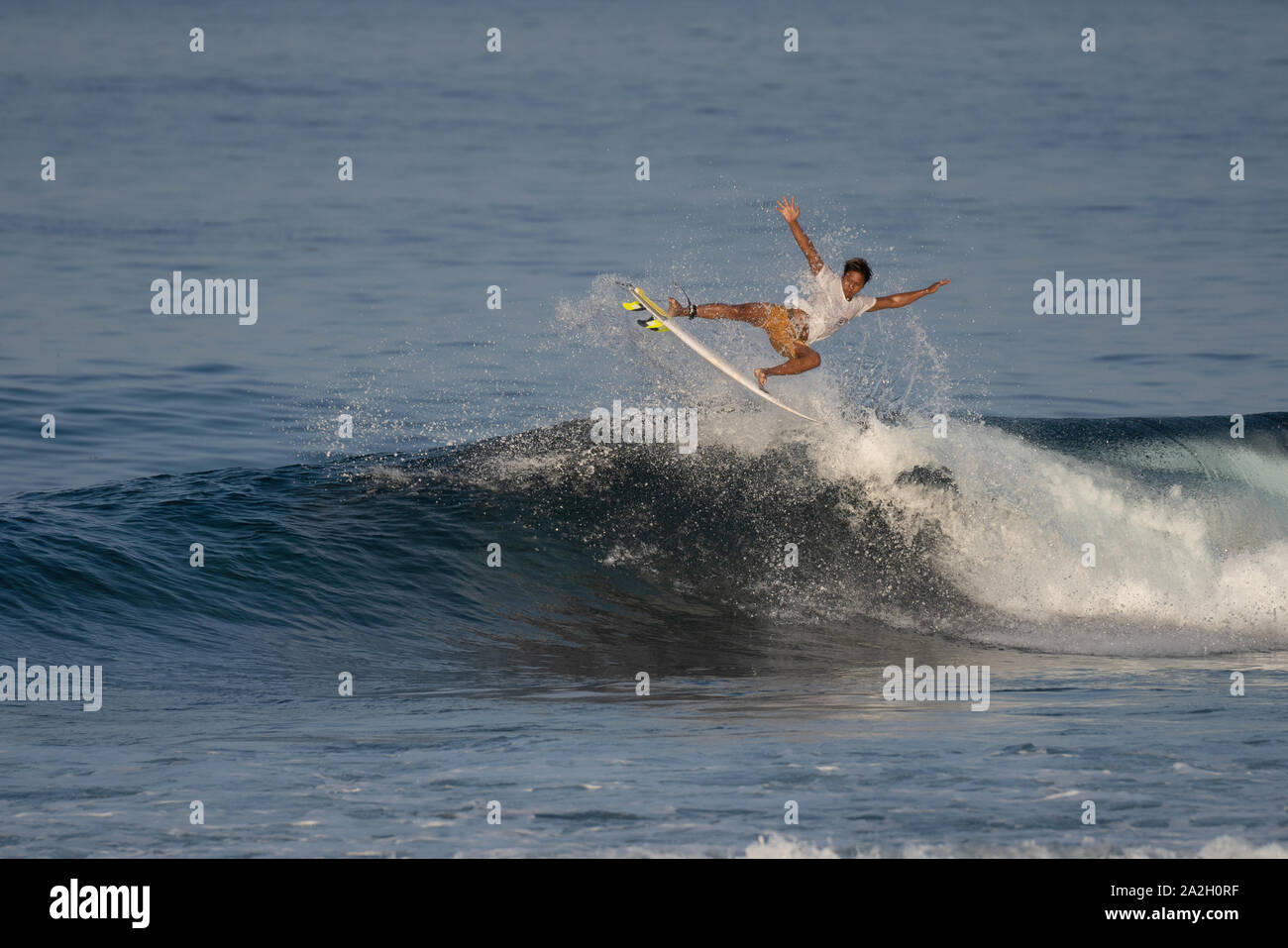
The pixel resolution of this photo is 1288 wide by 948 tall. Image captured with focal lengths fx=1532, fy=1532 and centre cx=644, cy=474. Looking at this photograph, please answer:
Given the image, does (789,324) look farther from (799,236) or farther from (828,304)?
(799,236)

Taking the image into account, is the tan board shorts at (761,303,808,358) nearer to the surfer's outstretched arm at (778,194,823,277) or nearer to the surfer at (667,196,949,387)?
the surfer at (667,196,949,387)

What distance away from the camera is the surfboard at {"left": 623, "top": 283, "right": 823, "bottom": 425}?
12.3m

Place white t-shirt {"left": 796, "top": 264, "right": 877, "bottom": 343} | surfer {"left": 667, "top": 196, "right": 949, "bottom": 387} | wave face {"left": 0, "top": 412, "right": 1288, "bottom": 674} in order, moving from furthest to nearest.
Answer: white t-shirt {"left": 796, "top": 264, "right": 877, "bottom": 343} < surfer {"left": 667, "top": 196, "right": 949, "bottom": 387} < wave face {"left": 0, "top": 412, "right": 1288, "bottom": 674}

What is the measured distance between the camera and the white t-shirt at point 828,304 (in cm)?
1210

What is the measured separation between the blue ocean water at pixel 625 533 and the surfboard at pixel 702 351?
0.39m

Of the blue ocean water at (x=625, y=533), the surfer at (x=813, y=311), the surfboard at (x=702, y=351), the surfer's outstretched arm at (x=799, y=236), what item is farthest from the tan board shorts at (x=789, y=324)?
the blue ocean water at (x=625, y=533)

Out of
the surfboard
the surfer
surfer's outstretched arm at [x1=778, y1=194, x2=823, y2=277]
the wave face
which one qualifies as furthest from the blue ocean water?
surfer's outstretched arm at [x1=778, y1=194, x2=823, y2=277]

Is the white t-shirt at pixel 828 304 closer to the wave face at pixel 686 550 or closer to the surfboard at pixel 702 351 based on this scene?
the surfboard at pixel 702 351

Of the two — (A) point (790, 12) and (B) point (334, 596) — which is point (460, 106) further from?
(B) point (334, 596)

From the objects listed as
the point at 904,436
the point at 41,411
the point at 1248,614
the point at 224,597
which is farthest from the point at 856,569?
the point at 41,411

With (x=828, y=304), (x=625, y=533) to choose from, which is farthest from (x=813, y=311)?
(x=625, y=533)

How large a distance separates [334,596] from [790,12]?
63.0 m

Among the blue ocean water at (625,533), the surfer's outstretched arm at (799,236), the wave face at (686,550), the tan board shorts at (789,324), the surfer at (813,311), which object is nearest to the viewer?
the blue ocean water at (625,533)

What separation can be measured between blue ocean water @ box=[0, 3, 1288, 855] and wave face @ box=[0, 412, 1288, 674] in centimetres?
5
